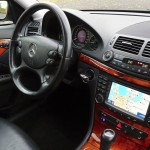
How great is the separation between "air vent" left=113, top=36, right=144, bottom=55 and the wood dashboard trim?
12 centimetres

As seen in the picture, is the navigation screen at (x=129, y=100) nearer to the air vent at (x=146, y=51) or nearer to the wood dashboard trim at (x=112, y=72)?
the wood dashboard trim at (x=112, y=72)

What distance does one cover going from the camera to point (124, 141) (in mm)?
1684

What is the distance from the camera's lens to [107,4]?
2119 mm

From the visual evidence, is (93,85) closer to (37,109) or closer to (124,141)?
(124,141)

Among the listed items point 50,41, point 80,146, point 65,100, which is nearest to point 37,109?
point 65,100

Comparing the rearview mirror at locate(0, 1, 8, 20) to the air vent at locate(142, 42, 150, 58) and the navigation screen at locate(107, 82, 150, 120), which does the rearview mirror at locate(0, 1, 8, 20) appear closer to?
the navigation screen at locate(107, 82, 150, 120)

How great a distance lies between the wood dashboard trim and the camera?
56.2 inches

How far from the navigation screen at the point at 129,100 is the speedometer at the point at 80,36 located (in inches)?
13.9

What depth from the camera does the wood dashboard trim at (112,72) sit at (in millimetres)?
1429

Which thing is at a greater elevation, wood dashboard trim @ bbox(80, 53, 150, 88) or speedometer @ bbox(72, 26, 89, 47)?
speedometer @ bbox(72, 26, 89, 47)

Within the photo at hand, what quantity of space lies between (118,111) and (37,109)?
1031 mm

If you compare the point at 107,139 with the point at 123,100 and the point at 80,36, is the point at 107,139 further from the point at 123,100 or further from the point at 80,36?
the point at 80,36

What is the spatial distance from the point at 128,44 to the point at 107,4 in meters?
0.70

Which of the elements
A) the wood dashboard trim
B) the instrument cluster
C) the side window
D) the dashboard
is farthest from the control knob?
the side window
